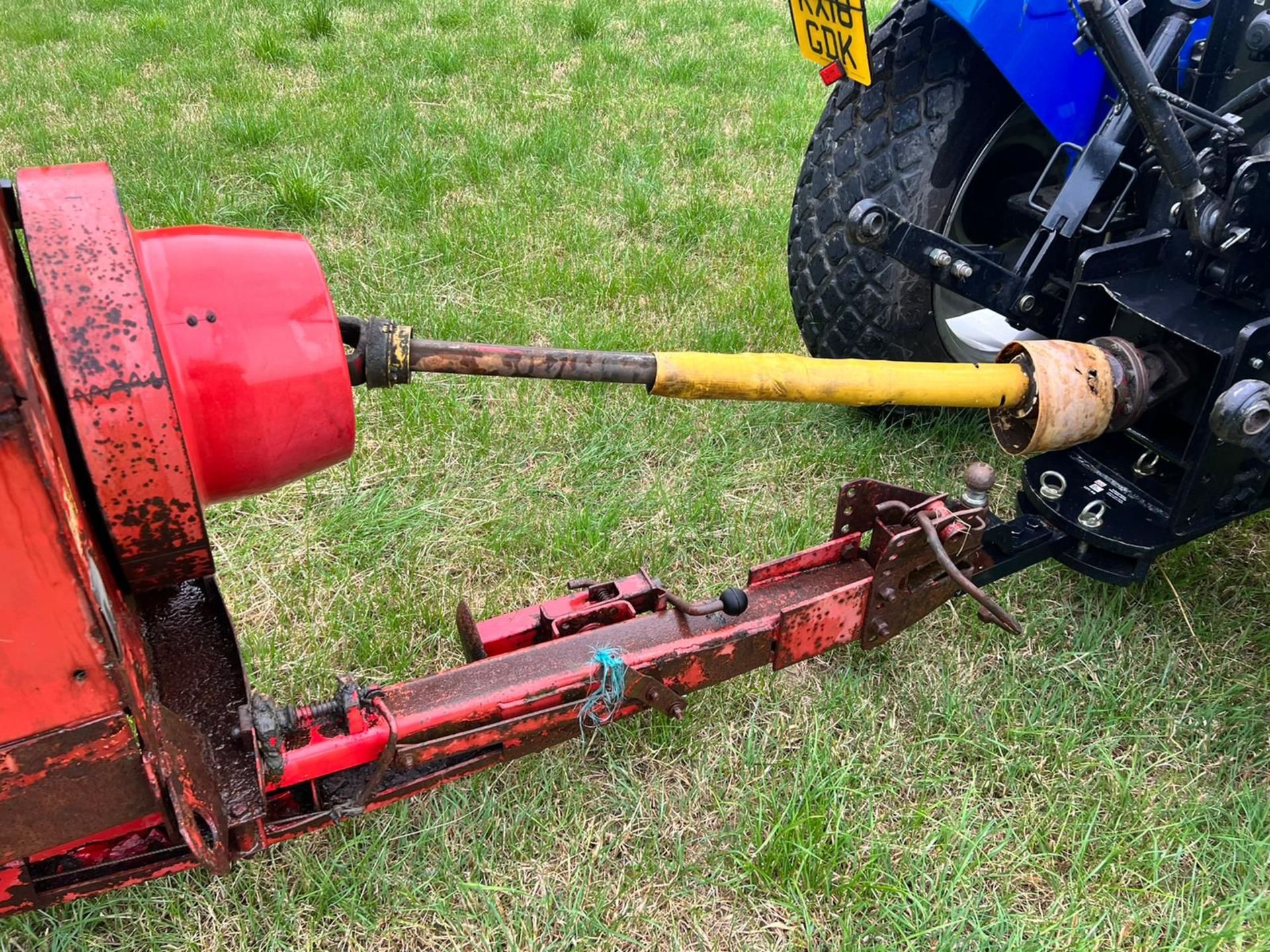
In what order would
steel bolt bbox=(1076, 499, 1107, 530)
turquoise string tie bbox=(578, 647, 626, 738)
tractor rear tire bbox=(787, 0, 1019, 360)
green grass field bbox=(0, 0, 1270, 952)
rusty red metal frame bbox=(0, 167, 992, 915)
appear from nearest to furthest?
rusty red metal frame bbox=(0, 167, 992, 915)
turquoise string tie bbox=(578, 647, 626, 738)
green grass field bbox=(0, 0, 1270, 952)
steel bolt bbox=(1076, 499, 1107, 530)
tractor rear tire bbox=(787, 0, 1019, 360)

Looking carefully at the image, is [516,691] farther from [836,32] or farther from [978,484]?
[836,32]

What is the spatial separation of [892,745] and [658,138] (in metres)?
3.38

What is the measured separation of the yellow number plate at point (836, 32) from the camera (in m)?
2.07

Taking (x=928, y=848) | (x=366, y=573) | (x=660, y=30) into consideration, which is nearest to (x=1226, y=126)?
(x=928, y=848)

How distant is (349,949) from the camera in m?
1.75

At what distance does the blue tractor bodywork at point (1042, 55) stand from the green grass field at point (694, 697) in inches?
37.7

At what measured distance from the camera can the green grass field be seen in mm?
1817

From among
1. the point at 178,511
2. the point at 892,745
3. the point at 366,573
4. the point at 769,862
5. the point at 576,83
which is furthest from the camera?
the point at 576,83

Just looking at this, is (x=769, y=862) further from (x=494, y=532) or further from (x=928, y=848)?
(x=494, y=532)

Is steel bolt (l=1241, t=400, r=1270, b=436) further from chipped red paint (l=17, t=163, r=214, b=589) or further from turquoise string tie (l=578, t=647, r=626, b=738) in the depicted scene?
chipped red paint (l=17, t=163, r=214, b=589)

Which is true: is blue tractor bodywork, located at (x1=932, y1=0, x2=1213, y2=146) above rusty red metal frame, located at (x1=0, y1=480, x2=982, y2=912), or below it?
above

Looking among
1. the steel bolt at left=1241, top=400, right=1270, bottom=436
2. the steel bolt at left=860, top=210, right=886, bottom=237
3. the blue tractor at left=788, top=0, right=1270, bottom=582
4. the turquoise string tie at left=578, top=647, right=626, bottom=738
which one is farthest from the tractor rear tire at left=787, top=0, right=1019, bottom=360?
the turquoise string tie at left=578, top=647, right=626, bottom=738

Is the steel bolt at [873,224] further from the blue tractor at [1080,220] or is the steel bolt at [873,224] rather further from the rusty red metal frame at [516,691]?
the rusty red metal frame at [516,691]

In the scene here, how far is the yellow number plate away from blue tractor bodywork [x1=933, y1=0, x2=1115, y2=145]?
0.24 m
